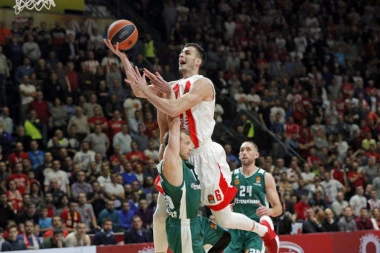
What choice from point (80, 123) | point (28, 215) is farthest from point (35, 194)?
point (80, 123)

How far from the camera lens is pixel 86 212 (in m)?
15.7

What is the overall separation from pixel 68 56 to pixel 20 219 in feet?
17.4

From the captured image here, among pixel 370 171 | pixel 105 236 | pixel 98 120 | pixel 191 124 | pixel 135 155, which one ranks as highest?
pixel 98 120

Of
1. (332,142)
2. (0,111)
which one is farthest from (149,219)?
(332,142)

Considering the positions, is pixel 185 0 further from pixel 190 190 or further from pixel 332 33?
pixel 190 190

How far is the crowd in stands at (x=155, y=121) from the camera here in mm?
15883

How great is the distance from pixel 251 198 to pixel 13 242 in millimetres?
4461

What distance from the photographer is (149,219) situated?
1600cm

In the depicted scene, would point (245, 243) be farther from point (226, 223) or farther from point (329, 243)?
point (329, 243)

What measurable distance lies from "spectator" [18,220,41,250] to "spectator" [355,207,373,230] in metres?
6.97

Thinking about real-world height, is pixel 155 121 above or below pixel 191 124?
above

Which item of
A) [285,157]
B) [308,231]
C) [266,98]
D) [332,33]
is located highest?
[332,33]

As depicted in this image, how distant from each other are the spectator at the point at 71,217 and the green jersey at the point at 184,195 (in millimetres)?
6624

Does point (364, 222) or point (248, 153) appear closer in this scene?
point (248, 153)
